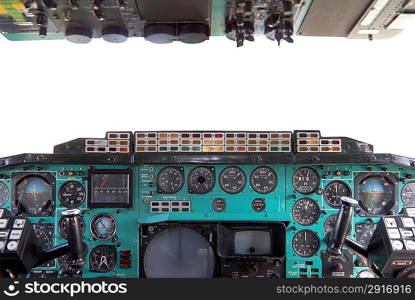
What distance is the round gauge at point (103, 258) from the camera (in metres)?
5.15

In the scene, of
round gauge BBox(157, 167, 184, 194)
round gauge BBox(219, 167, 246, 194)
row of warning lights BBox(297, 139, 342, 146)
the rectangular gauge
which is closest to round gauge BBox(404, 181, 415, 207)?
row of warning lights BBox(297, 139, 342, 146)

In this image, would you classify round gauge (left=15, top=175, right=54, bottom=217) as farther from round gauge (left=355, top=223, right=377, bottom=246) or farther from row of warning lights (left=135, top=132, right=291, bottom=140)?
round gauge (left=355, top=223, right=377, bottom=246)

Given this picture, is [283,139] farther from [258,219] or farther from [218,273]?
[218,273]

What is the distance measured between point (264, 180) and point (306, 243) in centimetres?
82

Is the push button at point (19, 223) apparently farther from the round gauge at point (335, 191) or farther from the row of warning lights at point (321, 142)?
the round gauge at point (335, 191)

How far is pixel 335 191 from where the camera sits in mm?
5168

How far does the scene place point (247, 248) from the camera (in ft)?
14.7

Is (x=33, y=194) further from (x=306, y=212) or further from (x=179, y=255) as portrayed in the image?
(x=306, y=212)

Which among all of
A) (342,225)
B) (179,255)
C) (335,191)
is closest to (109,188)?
(179,255)

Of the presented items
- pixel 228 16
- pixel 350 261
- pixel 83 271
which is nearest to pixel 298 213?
pixel 350 261

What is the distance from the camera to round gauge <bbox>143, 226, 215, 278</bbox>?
4621 mm

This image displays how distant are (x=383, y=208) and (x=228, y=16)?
10.6 feet

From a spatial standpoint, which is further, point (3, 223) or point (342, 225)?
point (3, 223)

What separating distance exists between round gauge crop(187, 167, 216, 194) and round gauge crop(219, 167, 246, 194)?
11 cm
